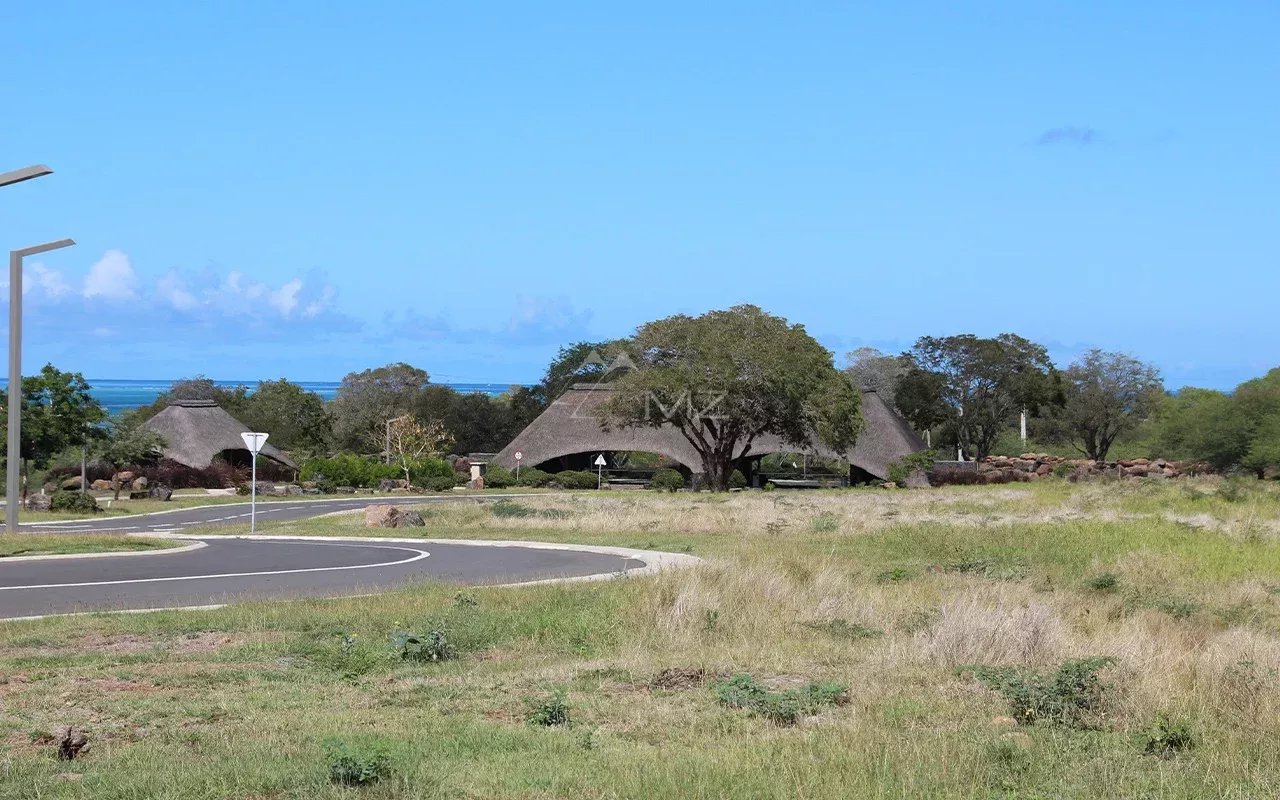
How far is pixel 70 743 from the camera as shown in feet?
24.6

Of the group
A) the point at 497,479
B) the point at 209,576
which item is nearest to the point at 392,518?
the point at 209,576

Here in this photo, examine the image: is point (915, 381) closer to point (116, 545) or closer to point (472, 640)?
point (116, 545)

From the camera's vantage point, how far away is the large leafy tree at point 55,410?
44594 mm

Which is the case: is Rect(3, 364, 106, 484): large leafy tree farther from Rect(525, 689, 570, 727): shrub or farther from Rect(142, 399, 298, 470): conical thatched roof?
Rect(525, 689, 570, 727): shrub

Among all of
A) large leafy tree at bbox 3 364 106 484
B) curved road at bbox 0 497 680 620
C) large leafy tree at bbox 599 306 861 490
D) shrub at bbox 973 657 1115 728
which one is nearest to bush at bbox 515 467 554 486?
large leafy tree at bbox 599 306 861 490

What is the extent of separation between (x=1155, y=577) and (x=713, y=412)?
38796mm

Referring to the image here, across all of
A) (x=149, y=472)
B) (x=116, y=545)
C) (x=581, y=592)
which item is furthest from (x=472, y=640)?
(x=149, y=472)

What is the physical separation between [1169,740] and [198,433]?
65.3 metres

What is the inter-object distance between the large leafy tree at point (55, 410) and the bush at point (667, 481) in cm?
2739

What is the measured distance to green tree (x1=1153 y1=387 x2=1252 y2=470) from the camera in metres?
60.7

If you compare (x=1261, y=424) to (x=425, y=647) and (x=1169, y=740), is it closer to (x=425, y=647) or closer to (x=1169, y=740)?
(x=425, y=647)

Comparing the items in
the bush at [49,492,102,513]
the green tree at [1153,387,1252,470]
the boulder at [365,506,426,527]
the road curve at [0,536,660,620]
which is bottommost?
the road curve at [0,536,660,620]

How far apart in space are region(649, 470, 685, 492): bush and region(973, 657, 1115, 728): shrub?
175ft

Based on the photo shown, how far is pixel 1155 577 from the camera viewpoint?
19.8 m
